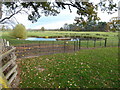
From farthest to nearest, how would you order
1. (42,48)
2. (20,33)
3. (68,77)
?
(20,33)
(42,48)
(68,77)

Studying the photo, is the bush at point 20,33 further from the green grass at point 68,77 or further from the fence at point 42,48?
the green grass at point 68,77

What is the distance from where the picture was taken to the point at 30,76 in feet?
17.0

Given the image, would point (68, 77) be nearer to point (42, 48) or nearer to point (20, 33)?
point (42, 48)

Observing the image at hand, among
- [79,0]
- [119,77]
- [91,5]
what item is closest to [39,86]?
[119,77]

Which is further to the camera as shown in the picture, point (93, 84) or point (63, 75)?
point (63, 75)

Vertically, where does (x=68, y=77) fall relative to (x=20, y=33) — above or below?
below

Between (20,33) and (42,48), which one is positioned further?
(20,33)

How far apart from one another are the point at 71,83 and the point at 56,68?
1.59m

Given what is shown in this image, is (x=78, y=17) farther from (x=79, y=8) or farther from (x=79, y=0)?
(x=79, y=0)

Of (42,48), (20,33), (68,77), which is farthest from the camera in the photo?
(20,33)

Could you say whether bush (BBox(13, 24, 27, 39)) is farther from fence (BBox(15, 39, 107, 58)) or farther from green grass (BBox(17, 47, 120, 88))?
green grass (BBox(17, 47, 120, 88))

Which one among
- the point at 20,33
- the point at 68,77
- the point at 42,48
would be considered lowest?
the point at 68,77

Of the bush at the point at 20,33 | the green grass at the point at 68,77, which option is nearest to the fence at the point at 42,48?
the green grass at the point at 68,77

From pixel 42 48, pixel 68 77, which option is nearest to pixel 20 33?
pixel 42 48
